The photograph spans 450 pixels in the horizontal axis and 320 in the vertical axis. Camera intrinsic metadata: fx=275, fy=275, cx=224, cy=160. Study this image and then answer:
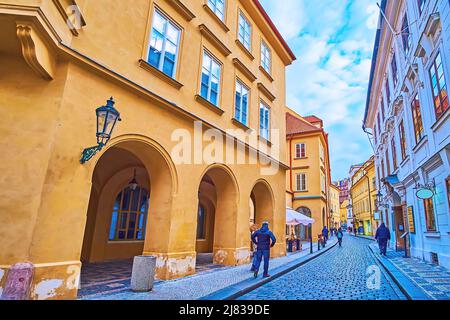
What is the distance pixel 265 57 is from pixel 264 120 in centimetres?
372

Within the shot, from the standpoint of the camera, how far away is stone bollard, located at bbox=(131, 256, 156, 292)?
6145mm

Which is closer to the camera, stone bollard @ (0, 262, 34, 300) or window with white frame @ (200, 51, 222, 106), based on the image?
stone bollard @ (0, 262, 34, 300)

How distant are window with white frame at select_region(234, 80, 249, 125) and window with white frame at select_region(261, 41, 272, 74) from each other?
118 inches

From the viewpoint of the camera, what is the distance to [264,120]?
46.3 feet

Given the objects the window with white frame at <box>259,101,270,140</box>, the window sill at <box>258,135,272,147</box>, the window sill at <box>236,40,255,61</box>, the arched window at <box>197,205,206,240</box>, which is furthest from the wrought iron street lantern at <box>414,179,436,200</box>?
the arched window at <box>197,205,206,240</box>

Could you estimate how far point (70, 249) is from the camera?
18.0 feet

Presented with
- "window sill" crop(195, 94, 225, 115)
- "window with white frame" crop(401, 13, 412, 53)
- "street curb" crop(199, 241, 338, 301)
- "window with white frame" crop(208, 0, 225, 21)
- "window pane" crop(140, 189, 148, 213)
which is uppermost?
"window with white frame" crop(401, 13, 412, 53)

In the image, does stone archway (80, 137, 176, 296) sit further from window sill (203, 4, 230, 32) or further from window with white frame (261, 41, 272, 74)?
window with white frame (261, 41, 272, 74)

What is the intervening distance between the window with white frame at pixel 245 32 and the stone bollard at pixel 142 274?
1053cm

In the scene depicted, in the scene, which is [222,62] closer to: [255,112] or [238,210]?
[255,112]

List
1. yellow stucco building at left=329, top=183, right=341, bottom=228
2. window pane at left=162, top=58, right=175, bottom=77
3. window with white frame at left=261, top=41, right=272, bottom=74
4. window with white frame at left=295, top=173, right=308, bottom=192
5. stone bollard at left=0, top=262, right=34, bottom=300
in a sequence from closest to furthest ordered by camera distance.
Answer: stone bollard at left=0, top=262, right=34, bottom=300
window pane at left=162, top=58, right=175, bottom=77
window with white frame at left=261, top=41, right=272, bottom=74
window with white frame at left=295, top=173, right=308, bottom=192
yellow stucco building at left=329, top=183, right=341, bottom=228

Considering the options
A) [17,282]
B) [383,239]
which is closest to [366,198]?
[383,239]

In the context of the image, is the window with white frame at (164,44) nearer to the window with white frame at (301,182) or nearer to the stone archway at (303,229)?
the window with white frame at (301,182)
